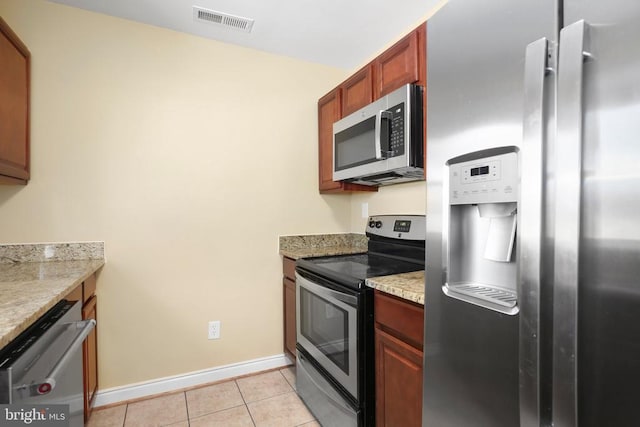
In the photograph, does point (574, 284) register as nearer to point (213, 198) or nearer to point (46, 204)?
point (213, 198)

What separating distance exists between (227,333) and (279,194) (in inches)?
44.8

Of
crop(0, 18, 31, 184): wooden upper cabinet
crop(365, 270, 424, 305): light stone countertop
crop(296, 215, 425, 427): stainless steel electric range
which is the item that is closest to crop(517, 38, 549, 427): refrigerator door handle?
crop(365, 270, 424, 305): light stone countertop

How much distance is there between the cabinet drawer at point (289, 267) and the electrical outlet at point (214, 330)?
618 millimetres

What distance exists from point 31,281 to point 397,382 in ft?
5.39

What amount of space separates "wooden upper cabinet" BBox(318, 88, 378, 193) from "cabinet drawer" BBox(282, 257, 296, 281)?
65 cm

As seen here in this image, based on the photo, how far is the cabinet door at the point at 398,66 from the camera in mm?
1608

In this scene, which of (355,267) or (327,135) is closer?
(355,267)

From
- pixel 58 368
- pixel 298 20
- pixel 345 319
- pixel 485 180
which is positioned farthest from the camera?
pixel 298 20

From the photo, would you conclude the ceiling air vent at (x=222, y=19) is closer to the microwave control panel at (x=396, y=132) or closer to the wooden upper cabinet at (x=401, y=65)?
the wooden upper cabinet at (x=401, y=65)

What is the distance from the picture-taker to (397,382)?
1.31 m

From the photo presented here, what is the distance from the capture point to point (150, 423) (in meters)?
1.88

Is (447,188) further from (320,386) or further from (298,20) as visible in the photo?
(298,20)

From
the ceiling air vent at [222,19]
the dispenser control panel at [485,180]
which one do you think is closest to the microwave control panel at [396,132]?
the dispenser control panel at [485,180]

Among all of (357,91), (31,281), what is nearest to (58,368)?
(31,281)
